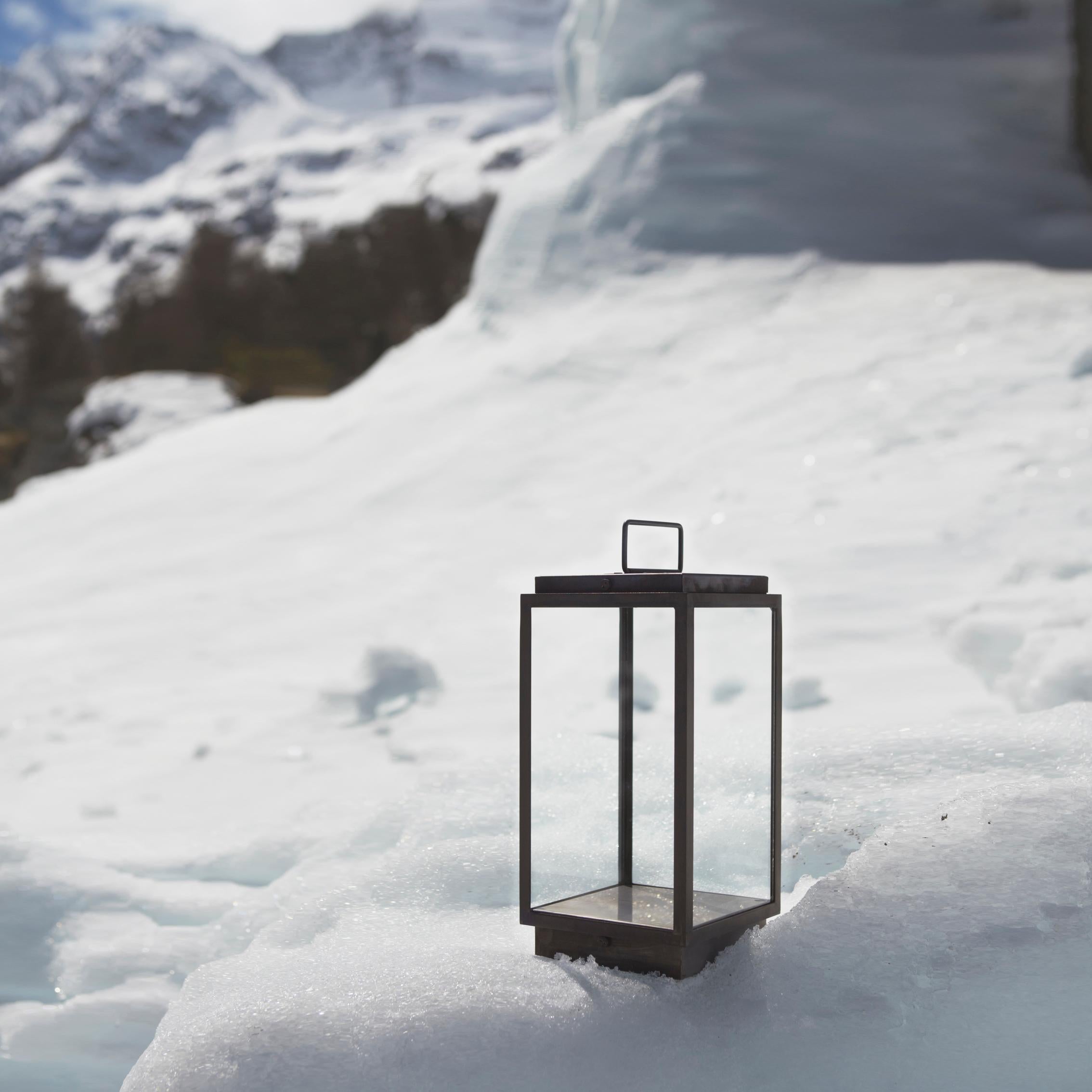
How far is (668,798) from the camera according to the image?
2328 millimetres

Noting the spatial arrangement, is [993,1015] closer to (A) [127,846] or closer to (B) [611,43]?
(A) [127,846]

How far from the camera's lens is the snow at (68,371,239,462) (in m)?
17.4

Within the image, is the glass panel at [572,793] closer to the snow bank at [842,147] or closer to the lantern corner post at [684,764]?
the lantern corner post at [684,764]

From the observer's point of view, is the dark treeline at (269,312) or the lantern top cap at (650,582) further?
the dark treeline at (269,312)

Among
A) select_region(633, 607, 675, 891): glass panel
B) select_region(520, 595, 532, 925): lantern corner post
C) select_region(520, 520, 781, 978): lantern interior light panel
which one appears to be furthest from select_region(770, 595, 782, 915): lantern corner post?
select_region(520, 595, 532, 925): lantern corner post

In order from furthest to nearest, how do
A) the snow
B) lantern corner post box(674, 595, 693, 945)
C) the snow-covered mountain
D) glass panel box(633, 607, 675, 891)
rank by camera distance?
the snow-covered mountain
the snow
glass panel box(633, 607, 675, 891)
lantern corner post box(674, 595, 693, 945)

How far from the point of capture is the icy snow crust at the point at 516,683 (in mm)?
1973

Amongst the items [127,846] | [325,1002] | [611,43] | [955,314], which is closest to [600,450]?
[955,314]

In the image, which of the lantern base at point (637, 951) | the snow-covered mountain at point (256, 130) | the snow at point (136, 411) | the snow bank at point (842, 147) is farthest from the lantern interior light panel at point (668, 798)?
the snow-covered mountain at point (256, 130)

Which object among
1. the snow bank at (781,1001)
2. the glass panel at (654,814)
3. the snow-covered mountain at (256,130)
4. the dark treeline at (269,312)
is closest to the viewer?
the snow bank at (781,1001)

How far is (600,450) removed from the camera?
210 inches

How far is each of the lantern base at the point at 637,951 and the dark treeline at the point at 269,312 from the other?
31323mm

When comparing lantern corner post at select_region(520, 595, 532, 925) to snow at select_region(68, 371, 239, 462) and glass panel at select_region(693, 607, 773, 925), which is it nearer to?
glass panel at select_region(693, 607, 773, 925)

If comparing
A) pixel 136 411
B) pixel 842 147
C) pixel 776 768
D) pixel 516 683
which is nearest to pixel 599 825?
pixel 776 768
